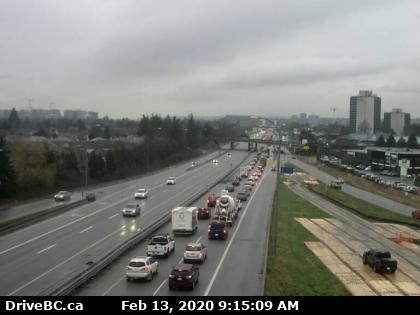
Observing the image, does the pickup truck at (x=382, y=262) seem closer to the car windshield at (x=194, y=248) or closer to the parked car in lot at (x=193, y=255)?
the parked car in lot at (x=193, y=255)

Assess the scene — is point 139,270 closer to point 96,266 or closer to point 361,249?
point 96,266

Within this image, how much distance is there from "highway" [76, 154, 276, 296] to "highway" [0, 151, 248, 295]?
6.51 feet

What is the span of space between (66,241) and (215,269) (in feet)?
42.1

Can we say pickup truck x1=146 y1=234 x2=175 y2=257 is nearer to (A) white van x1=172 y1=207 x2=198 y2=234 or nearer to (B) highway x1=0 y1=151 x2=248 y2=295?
(B) highway x1=0 y1=151 x2=248 y2=295

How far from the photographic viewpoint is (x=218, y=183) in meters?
90.1

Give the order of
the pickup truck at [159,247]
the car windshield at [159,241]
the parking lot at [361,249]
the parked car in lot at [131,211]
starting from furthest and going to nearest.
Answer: the parked car in lot at [131,211], the car windshield at [159,241], the pickup truck at [159,247], the parking lot at [361,249]

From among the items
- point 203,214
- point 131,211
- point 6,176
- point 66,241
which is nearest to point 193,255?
point 66,241

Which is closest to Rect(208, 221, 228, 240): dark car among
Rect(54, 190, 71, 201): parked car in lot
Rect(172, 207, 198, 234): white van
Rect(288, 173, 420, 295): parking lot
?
Rect(172, 207, 198, 234): white van

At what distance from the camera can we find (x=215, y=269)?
29.6 m

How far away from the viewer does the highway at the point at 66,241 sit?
27.3 m

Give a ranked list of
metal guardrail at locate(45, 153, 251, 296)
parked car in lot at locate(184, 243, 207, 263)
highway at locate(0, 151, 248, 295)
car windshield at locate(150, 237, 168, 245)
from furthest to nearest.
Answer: car windshield at locate(150, 237, 168, 245), parked car in lot at locate(184, 243, 207, 263), highway at locate(0, 151, 248, 295), metal guardrail at locate(45, 153, 251, 296)

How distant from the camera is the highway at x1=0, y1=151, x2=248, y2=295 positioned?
89.6 ft

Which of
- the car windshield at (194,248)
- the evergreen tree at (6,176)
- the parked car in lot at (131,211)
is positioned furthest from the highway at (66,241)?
the evergreen tree at (6,176)

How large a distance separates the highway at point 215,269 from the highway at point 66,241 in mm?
1985
